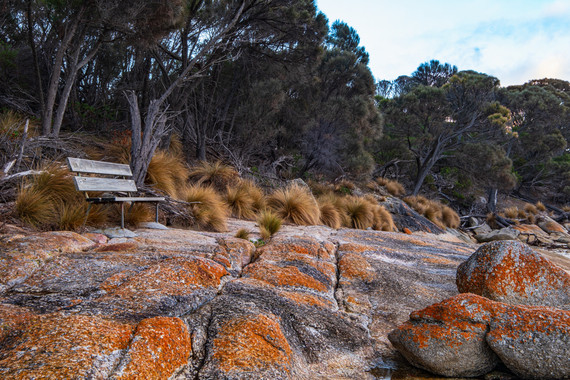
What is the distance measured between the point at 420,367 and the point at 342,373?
49 centimetres

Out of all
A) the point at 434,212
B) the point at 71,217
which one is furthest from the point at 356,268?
the point at 434,212

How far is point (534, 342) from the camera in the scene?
1.94 m

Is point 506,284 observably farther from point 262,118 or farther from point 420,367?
point 262,118

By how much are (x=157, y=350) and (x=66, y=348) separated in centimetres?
38

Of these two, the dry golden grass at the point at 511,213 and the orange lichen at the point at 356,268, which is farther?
the dry golden grass at the point at 511,213

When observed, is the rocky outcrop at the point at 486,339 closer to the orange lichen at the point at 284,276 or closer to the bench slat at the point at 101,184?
the orange lichen at the point at 284,276

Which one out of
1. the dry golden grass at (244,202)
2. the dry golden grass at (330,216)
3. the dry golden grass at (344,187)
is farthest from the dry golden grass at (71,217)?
the dry golden grass at (344,187)

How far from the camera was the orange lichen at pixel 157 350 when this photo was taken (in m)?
1.58

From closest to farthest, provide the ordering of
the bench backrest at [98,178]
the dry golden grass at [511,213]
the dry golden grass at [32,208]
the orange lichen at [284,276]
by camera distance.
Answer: the orange lichen at [284,276] < the dry golden grass at [32,208] < the bench backrest at [98,178] < the dry golden grass at [511,213]

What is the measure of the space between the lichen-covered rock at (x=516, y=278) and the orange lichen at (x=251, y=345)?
6.02 feet

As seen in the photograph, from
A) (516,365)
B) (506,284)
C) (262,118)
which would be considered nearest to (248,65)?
(262,118)

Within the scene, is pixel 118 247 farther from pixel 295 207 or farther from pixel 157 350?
pixel 295 207

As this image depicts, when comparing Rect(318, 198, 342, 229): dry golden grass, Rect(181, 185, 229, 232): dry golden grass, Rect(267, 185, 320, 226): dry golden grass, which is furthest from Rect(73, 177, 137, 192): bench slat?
Rect(318, 198, 342, 229): dry golden grass

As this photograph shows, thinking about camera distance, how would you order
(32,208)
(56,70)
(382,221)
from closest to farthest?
1. (32,208)
2. (56,70)
3. (382,221)
